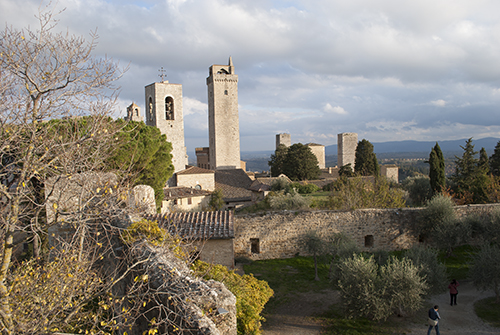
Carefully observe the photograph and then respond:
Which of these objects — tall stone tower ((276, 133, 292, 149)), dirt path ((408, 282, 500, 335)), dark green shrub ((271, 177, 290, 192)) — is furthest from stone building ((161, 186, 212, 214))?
tall stone tower ((276, 133, 292, 149))

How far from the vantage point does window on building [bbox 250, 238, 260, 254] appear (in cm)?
1527

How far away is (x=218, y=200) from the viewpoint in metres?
28.0

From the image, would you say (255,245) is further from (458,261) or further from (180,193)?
(180,193)

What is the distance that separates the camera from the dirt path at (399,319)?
9346 millimetres

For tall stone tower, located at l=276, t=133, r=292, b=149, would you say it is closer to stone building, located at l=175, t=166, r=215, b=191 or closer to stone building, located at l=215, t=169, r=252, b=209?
stone building, located at l=215, t=169, r=252, b=209

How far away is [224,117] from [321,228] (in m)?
32.7

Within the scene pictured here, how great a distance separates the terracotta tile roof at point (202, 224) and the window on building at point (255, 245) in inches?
168

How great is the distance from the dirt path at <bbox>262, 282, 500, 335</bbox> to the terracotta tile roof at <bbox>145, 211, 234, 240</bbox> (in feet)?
9.97

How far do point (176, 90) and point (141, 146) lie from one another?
21.3 metres

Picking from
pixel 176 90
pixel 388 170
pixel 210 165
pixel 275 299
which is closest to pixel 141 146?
pixel 275 299

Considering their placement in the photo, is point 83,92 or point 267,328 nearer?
point 83,92

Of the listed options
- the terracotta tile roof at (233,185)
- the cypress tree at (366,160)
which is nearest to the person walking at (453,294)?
the terracotta tile roof at (233,185)

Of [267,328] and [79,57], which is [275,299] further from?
[79,57]

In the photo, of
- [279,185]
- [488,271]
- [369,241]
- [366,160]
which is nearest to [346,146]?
[366,160]
